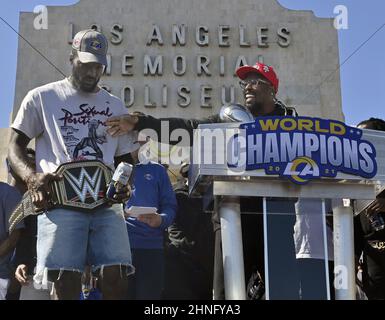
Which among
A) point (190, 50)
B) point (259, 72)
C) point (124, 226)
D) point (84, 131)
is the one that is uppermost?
point (190, 50)

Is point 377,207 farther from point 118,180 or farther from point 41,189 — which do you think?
point 41,189

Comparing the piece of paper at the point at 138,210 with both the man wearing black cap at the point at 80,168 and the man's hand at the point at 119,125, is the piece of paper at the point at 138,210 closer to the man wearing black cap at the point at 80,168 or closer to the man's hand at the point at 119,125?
the man wearing black cap at the point at 80,168

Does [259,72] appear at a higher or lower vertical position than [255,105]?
higher

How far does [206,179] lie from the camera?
6809 mm

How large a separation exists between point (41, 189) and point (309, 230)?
2.79 meters

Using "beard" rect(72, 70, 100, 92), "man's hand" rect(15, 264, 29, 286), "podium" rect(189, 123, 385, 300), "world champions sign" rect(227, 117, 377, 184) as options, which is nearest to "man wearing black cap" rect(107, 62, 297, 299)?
"podium" rect(189, 123, 385, 300)

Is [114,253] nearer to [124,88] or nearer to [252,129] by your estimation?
[252,129]

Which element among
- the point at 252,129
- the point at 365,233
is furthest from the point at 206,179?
the point at 365,233

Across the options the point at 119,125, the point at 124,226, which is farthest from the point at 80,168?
the point at 119,125

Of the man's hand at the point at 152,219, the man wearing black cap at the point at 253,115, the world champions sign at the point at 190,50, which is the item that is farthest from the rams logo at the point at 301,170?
the world champions sign at the point at 190,50

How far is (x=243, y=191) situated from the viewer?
263 inches

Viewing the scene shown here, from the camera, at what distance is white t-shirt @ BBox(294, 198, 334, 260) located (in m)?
6.64

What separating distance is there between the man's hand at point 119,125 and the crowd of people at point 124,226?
11mm
